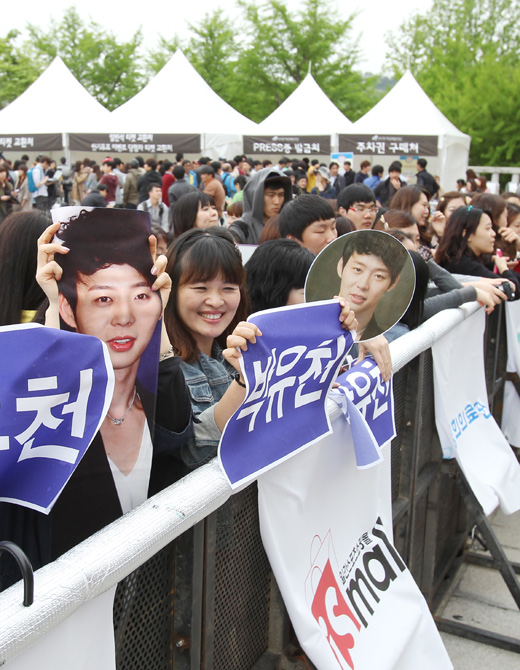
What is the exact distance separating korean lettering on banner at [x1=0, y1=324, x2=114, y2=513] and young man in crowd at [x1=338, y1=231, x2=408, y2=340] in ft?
3.64

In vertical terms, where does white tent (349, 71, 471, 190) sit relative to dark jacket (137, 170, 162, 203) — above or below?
above

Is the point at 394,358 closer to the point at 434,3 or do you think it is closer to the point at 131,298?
the point at 131,298

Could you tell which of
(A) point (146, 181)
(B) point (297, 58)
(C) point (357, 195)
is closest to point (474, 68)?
(B) point (297, 58)

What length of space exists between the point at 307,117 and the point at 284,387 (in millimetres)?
21305

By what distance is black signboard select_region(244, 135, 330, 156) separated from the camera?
68.7 feet

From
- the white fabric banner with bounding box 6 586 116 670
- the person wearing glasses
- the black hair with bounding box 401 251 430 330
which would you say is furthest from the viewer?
the person wearing glasses

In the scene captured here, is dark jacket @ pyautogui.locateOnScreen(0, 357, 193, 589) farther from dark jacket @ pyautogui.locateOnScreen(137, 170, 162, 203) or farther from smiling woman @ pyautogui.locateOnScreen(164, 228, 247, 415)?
dark jacket @ pyautogui.locateOnScreen(137, 170, 162, 203)

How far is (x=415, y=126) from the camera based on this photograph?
2062cm

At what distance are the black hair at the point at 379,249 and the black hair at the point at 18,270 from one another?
35.3 inches

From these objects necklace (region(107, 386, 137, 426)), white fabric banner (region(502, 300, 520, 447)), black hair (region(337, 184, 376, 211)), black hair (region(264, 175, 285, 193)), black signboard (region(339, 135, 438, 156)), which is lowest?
white fabric banner (region(502, 300, 520, 447))

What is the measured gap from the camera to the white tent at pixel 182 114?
20297 millimetres

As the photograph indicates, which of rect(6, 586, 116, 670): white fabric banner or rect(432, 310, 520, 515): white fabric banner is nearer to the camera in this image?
rect(6, 586, 116, 670): white fabric banner

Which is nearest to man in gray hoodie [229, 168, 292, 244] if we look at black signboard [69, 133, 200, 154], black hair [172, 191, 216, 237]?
black hair [172, 191, 216, 237]

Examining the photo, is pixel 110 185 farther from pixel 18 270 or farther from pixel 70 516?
pixel 70 516
